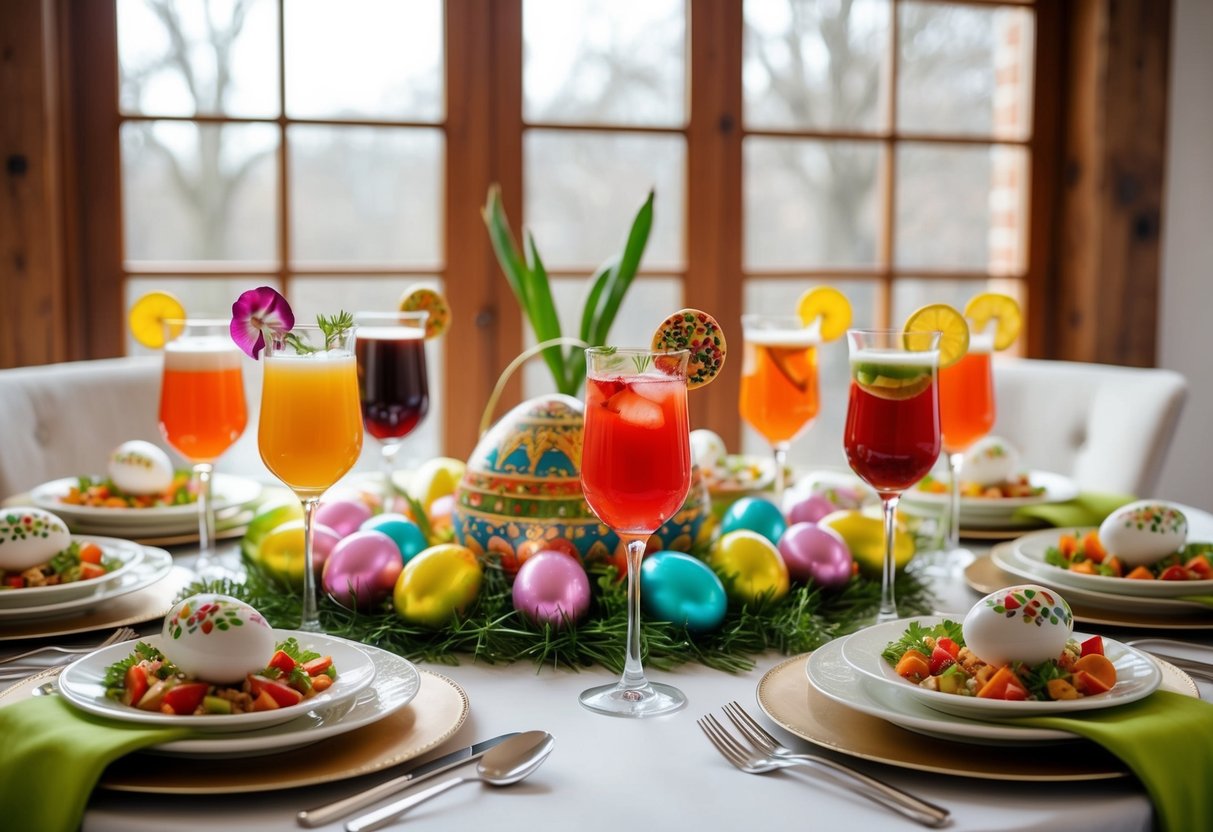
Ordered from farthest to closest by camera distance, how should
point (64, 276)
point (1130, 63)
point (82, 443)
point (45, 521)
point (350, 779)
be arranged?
point (1130, 63) < point (64, 276) < point (82, 443) < point (45, 521) < point (350, 779)

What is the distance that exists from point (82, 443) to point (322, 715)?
145 cm

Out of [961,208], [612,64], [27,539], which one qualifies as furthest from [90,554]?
[961,208]

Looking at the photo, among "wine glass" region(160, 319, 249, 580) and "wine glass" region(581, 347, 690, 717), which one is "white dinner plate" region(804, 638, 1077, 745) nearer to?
"wine glass" region(581, 347, 690, 717)

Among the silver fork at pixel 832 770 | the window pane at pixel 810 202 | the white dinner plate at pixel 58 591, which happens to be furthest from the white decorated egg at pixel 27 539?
the window pane at pixel 810 202

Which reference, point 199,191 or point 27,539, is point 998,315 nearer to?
point 27,539

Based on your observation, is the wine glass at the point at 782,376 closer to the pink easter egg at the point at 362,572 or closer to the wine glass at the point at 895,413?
the wine glass at the point at 895,413

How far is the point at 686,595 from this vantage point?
117cm

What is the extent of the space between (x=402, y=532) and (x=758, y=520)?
16.8 inches

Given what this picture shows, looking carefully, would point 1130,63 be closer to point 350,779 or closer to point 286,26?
point 286,26

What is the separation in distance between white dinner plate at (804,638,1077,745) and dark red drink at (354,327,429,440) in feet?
2.66

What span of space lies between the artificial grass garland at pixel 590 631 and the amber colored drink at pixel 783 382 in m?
0.44

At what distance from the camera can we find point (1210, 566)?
130 centimetres

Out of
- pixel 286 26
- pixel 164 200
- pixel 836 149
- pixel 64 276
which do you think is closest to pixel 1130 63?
pixel 836 149

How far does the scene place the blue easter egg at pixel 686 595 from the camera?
1.17 meters
